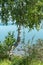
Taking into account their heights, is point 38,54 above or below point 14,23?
below

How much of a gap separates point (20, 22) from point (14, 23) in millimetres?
225

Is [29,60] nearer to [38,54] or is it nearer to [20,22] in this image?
[38,54]

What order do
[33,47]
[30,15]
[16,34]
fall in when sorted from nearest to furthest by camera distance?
[33,47]
[30,15]
[16,34]

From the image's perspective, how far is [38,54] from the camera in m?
7.94

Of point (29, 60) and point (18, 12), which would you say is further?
point (18, 12)

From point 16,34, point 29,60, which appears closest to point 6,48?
point 16,34

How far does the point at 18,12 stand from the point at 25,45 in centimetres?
139

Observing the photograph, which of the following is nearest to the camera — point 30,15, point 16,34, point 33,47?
point 33,47

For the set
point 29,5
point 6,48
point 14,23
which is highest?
point 29,5

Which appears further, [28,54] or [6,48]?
[6,48]

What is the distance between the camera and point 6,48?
9.09m

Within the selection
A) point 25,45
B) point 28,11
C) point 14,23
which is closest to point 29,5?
point 28,11

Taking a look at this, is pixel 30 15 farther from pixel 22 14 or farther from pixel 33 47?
pixel 33 47

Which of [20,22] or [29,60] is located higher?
[20,22]
